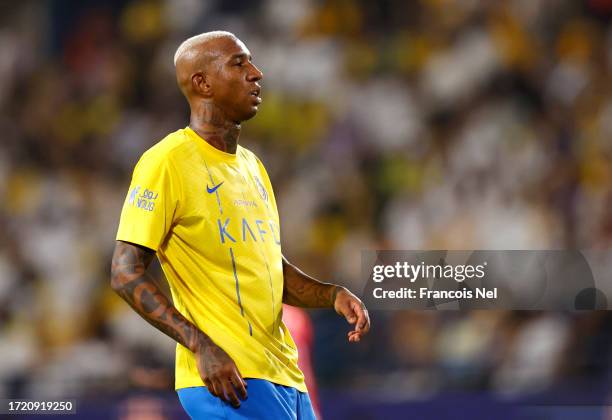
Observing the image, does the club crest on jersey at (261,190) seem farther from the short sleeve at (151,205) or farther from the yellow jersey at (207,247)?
the short sleeve at (151,205)

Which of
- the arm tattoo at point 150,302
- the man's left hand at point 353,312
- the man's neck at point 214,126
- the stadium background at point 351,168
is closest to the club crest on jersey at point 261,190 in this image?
Answer: the man's neck at point 214,126

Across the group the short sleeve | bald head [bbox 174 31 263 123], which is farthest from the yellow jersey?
bald head [bbox 174 31 263 123]

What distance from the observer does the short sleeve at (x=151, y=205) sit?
3.12 meters

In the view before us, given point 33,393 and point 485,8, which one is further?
point 485,8

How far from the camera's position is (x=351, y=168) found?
27.6 ft

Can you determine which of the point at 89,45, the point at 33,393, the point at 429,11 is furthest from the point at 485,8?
the point at 33,393

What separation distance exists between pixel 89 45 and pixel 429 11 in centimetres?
282

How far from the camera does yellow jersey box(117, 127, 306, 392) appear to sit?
3.17 meters

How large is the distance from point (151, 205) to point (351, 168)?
533cm

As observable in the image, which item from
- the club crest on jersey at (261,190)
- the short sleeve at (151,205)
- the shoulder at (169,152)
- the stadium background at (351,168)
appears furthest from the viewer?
the stadium background at (351,168)

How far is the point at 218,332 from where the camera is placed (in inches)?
126

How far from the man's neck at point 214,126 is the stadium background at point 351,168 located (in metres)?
3.81

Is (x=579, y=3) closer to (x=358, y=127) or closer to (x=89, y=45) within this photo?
(x=358, y=127)

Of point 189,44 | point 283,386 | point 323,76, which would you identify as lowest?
point 283,386
